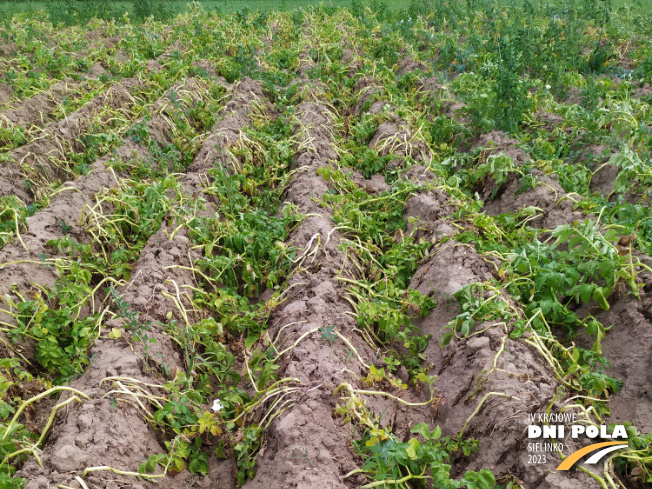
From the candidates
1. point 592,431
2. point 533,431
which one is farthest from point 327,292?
point 592,431

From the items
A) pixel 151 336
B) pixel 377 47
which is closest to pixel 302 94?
pixel 377 47

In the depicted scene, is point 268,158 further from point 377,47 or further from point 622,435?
point 377,47

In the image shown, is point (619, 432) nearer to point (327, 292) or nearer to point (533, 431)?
point (533, 431)

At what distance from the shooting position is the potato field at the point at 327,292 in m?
2.52

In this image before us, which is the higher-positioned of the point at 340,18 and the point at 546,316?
the point at 340,18

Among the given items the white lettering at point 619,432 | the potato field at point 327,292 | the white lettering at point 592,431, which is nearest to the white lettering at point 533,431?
the potato field at point 327,292

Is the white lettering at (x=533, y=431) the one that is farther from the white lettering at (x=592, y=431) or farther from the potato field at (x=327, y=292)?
the white lettering at (x=592, y=431)

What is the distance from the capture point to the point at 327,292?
11.5 ft

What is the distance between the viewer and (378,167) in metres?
5.53

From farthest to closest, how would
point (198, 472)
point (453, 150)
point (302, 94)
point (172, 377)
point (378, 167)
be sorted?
point (302, 94), point (453, 150), point (378, 167), point (172, 377), point (198, 472)

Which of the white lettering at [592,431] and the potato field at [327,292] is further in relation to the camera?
the potato field at [327,292]

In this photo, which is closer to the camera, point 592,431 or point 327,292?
point 592,431

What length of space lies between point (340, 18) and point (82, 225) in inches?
470

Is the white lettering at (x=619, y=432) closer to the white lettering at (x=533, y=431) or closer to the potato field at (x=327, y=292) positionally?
the potato field at (x=327, y=292)
